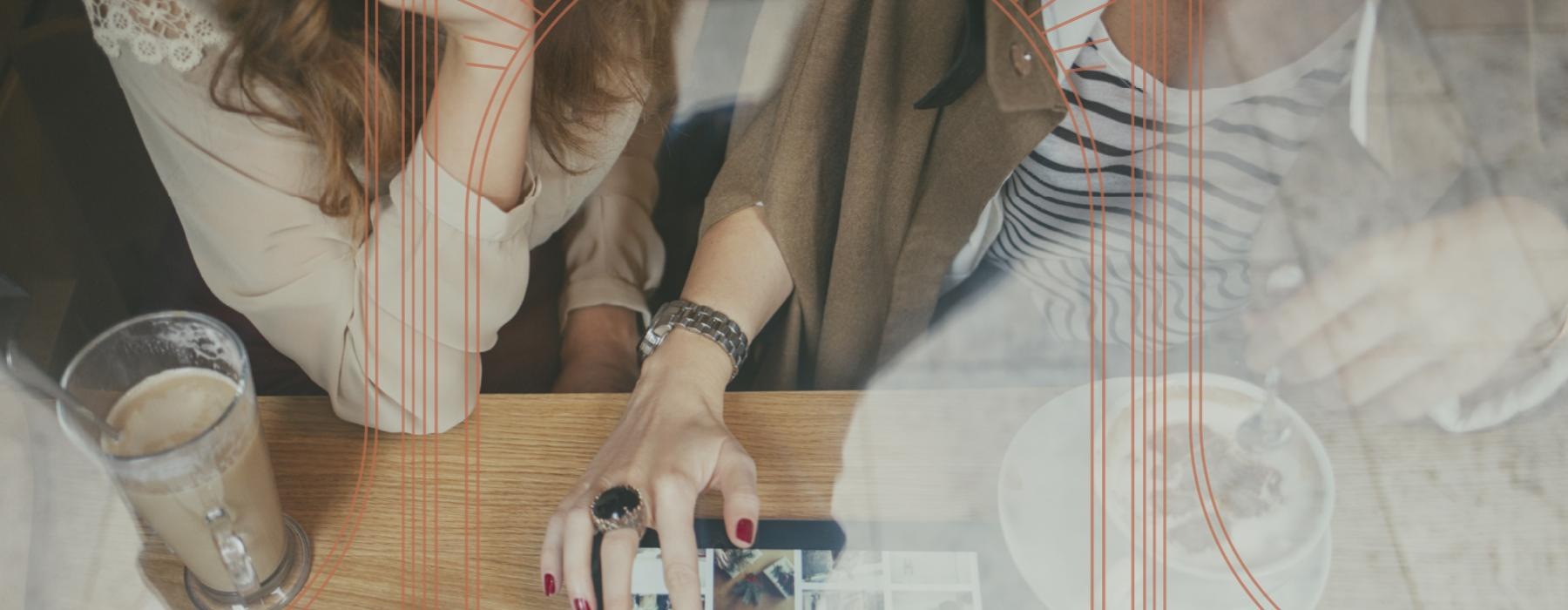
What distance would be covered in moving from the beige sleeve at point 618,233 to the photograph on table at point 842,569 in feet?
0.56

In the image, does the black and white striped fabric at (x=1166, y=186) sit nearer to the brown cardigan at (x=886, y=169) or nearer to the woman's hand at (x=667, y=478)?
the brown cardigan at (x=886, y=169)

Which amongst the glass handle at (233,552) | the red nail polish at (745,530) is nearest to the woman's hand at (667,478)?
the red nail polish at (745,530)

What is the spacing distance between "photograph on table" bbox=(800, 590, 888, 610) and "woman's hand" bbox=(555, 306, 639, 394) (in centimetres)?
16

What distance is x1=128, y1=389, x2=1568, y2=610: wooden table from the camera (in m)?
0.37

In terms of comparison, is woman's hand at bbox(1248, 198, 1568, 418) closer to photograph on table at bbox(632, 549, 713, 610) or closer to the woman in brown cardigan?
the woman in brown cardigan

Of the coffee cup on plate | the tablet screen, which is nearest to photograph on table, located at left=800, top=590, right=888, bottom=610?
the tablet screen

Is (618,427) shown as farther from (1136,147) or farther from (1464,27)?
(1464,27)

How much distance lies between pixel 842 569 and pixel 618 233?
0.66ft

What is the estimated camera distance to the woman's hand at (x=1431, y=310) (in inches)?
15.1

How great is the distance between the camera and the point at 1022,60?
0.43 m

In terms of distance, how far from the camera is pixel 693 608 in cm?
35

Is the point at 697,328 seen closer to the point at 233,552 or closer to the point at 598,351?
the point at 598,351

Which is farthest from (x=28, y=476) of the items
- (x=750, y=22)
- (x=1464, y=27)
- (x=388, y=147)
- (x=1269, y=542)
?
(x=1464, y=27)

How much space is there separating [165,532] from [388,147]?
0.58 feet
